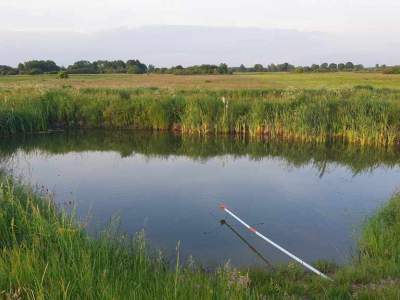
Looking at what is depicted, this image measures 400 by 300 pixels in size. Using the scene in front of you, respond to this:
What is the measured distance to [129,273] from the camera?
4105 mm

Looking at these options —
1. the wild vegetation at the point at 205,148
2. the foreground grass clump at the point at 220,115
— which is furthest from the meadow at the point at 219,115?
the wild vegetation at the point at 205,148

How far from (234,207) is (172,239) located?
2.01m

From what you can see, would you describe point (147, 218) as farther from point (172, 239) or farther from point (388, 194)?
point (388, 194)

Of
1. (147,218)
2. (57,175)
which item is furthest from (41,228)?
(57,175)

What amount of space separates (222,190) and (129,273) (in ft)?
19.9

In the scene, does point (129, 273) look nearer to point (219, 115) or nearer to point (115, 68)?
point (219, 115)

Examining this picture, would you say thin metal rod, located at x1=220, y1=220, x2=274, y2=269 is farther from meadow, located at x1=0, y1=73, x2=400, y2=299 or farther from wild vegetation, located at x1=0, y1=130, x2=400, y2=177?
wild vegetation, located at x1=0, y1=130, x2=400, y2=177

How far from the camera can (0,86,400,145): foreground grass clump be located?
1492cm

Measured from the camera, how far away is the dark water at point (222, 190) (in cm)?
707

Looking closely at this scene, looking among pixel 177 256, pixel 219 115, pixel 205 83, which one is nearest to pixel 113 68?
pixel 205 83

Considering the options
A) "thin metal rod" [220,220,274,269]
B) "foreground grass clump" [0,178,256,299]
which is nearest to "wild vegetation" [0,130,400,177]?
"thin metal rod" [220,220,274,269]

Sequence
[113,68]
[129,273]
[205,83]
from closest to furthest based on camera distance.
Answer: [129,273], [205,83], [113,68]

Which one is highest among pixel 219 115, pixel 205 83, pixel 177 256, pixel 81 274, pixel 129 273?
pixel 205 83

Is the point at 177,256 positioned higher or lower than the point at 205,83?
lower
